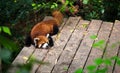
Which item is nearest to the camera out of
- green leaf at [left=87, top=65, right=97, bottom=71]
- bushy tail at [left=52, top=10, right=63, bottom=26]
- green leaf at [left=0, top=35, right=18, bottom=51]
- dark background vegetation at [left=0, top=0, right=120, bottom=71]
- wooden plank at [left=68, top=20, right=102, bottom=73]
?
green leaf at [left=0, top=35, right=18, bottom=51]

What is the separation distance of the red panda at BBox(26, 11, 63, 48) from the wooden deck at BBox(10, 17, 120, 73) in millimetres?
102

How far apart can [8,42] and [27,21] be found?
5.96m

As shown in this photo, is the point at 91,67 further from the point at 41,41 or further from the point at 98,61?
the point at 41,41

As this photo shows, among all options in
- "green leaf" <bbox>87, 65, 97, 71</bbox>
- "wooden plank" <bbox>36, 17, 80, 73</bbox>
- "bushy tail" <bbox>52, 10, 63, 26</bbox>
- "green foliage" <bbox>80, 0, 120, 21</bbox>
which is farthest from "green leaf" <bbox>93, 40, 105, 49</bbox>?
"green foliage" <bbox>80, 0, 120, 21</bbox>

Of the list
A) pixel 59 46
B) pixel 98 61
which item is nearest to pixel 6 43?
pixel 98 61

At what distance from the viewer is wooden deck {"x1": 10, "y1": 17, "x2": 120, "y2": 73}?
408 cm

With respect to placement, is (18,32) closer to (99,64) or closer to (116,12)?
(116,12)

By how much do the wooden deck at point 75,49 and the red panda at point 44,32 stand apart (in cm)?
10

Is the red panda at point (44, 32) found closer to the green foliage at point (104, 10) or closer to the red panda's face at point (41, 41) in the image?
the red panda's face at point (41, 41)

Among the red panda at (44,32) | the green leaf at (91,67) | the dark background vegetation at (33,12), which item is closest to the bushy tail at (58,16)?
the red panda at (44,32)

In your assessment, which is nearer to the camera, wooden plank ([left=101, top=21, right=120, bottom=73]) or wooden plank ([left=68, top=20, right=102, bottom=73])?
wooden plank ([left=68, top=20, right=102, bottom=73])

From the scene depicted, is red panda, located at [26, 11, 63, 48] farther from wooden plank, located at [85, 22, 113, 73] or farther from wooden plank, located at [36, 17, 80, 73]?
wooden plank, located at [85, 22, 113, 73]

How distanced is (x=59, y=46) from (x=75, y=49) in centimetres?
28

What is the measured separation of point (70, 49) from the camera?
4586 mm
